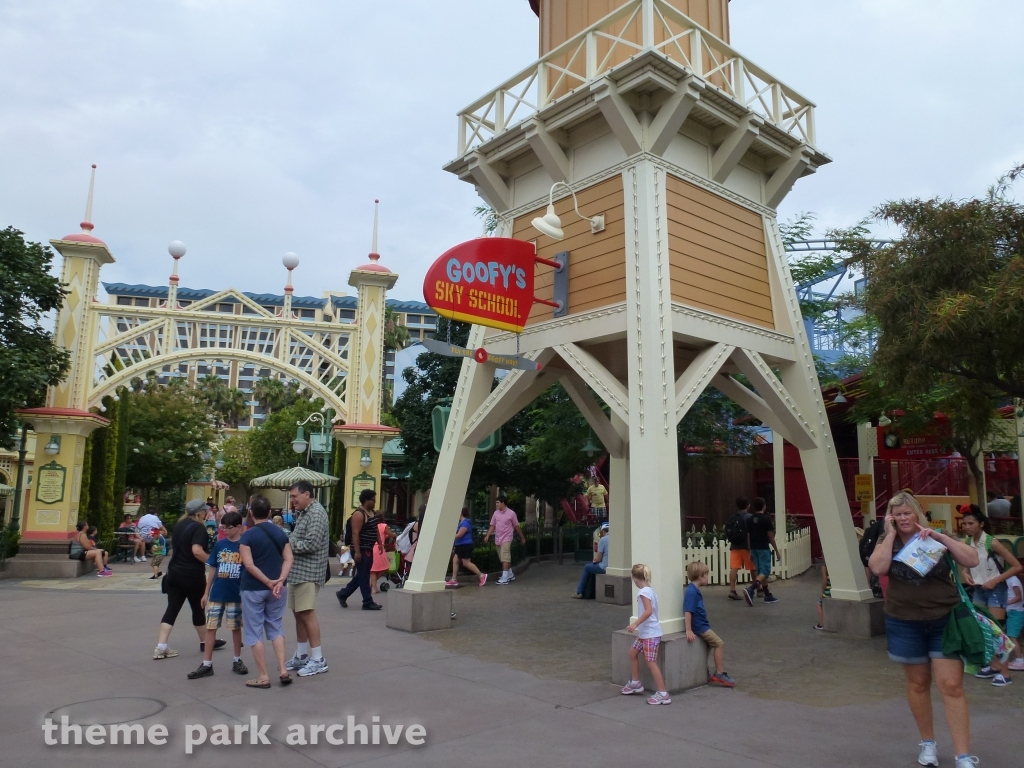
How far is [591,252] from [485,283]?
4.83 ft

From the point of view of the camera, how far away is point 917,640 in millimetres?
4543

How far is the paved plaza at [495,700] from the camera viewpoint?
491 cm

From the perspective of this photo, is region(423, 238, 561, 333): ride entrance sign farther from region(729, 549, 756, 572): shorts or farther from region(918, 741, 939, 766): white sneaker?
region(729, 549, 756, 572): shorts

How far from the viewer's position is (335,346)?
19.6 metres

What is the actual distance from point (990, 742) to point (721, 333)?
15.9ft

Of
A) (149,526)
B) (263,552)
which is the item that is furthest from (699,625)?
(149,526)

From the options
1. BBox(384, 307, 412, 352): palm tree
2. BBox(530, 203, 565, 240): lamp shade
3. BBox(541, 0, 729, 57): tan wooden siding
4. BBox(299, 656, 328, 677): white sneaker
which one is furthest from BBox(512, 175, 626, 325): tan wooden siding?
BBox(384, 307, 412, 352): palm tree

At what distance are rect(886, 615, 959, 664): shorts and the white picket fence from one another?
8.97m

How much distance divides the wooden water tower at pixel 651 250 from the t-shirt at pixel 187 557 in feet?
9.36

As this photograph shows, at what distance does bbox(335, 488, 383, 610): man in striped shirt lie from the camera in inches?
430

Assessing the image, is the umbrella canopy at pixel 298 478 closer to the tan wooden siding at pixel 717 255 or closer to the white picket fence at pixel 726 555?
the white picket fence at pixel 726 555

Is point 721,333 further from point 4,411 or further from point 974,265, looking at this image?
point 4,411

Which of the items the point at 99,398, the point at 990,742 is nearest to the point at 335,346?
the point at 99,398

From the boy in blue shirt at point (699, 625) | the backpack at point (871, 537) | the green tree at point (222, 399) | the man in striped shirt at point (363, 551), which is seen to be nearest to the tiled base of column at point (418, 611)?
the man in striped shirt at point (363, 551)
